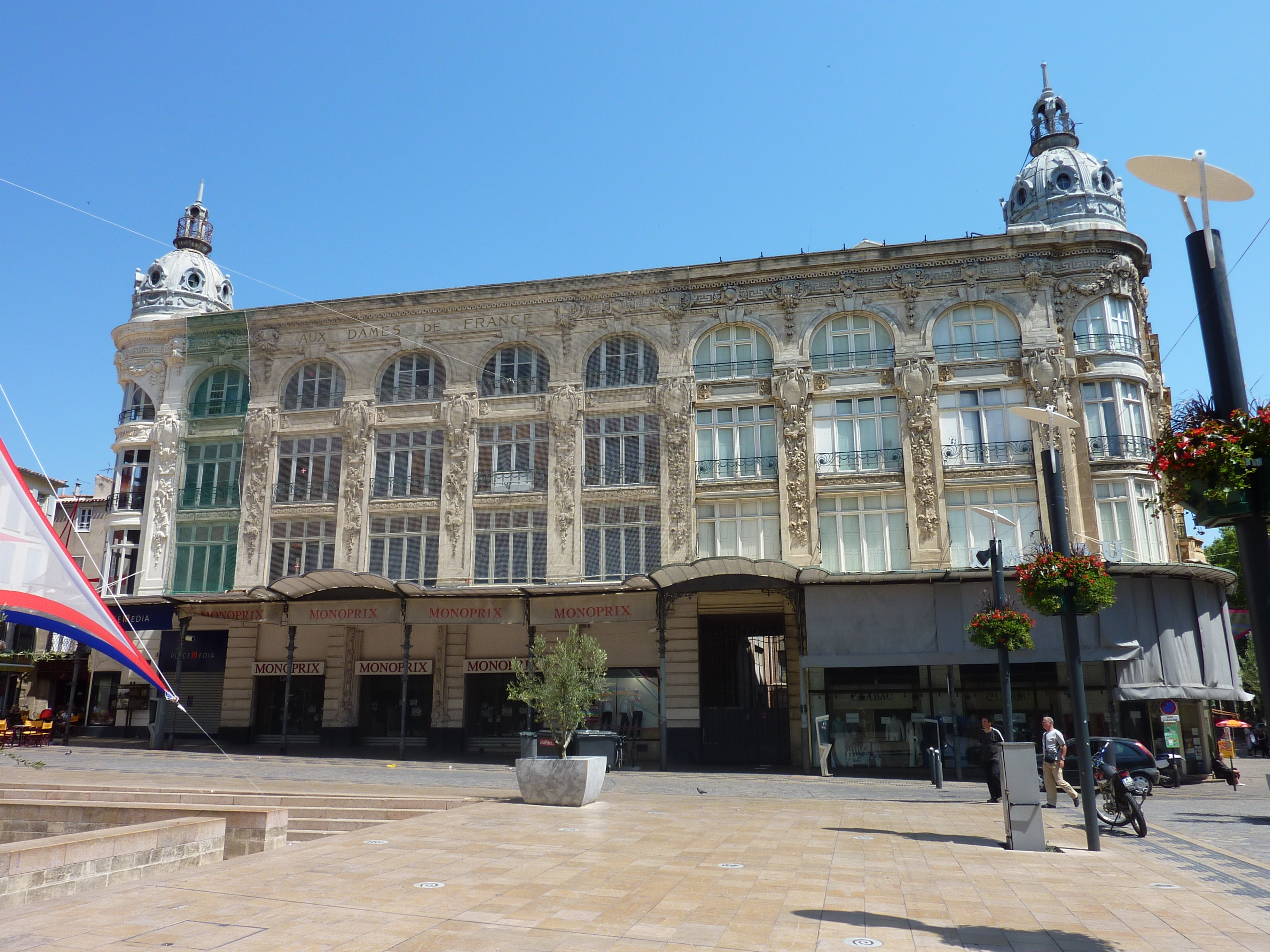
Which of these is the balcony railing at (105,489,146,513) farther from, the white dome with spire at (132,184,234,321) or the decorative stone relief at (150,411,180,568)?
the white dome with spire at (132,184,234,321)

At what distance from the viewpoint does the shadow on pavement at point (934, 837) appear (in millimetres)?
13211

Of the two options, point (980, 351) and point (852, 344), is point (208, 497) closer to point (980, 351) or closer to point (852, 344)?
point (852, 344)

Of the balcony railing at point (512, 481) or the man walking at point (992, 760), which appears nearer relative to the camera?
the man walking at point (992, 760)

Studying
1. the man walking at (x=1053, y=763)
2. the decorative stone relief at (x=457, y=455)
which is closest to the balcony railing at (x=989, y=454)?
the man walking at (x=1053, y=763)

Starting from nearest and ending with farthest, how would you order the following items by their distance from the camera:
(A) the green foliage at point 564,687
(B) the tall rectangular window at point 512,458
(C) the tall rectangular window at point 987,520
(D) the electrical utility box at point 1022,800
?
(D) the electrical utility box at point 1022,800 < (A) the green foliage at point 564,687 < (C) the tall rectangular window at point 987,520 < (B) the tall rectangular window at point 512,458

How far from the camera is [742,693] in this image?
33062mm

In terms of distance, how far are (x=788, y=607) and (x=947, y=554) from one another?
17.8 ft

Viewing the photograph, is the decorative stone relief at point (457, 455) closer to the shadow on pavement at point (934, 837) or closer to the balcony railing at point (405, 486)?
the balcony railing at point (405, 486)

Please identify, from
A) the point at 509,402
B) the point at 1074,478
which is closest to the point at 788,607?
the point at 1074,478

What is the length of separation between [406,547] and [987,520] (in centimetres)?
2023

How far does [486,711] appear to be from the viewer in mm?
32688

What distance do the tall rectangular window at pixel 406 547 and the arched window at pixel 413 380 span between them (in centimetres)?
463

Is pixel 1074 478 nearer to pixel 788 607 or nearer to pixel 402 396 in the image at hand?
pixel 788 607

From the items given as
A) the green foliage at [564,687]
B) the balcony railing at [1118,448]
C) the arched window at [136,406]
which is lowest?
the green foliage at [564,687]
